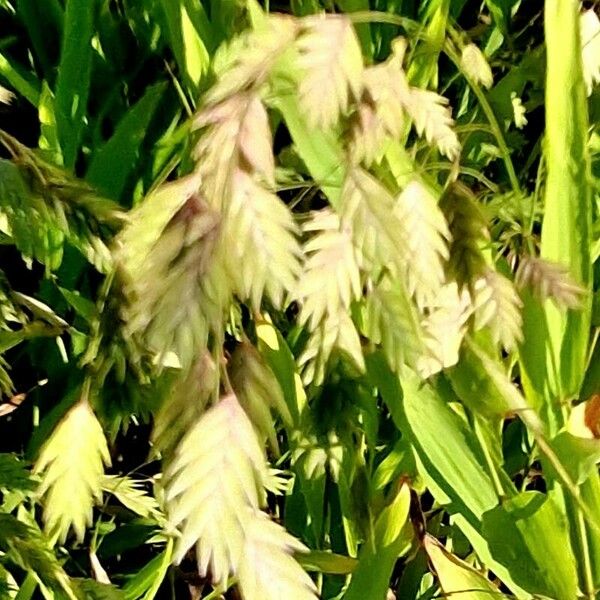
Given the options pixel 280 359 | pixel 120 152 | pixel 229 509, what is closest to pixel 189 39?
pixel 120 152

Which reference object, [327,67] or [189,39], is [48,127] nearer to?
[189,39]

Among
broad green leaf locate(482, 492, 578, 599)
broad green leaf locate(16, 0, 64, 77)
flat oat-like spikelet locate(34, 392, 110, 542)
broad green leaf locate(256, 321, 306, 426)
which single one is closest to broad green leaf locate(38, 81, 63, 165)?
broad green leaf locate(16, 0, 64, 77)

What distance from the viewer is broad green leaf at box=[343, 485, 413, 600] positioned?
0.66m

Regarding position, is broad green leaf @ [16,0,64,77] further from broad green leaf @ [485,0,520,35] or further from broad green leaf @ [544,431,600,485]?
broad green leaf @ [544,431,600,485]

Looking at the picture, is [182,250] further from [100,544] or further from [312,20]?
[100,544]

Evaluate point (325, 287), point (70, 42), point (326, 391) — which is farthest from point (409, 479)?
point (70, 42)

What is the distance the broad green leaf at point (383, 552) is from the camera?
0.66m

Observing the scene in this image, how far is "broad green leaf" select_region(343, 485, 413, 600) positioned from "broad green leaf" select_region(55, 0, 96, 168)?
0.40 metres

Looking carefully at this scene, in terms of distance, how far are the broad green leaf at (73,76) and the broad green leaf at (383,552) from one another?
1.30ft

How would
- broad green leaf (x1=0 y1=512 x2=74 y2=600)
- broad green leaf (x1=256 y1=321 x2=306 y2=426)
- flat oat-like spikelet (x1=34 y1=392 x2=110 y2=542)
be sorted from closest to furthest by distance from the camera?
flat oat-like spikelet (x1=34 y1=392 x2=110 y2=542) → broad green leaf (x1=0 y1=512 x2=74 y2=600) → broad green leaf (x1=256 y1=321 x2=306 y2=426)

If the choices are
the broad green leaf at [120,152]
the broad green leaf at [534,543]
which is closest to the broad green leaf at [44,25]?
the broad green leaf at [120,152]

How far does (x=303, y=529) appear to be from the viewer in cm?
80

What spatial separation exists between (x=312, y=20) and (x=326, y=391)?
21 cm

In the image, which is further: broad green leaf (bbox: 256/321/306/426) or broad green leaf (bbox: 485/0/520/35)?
broad green leaf (bbox: 485/0/520/35)
